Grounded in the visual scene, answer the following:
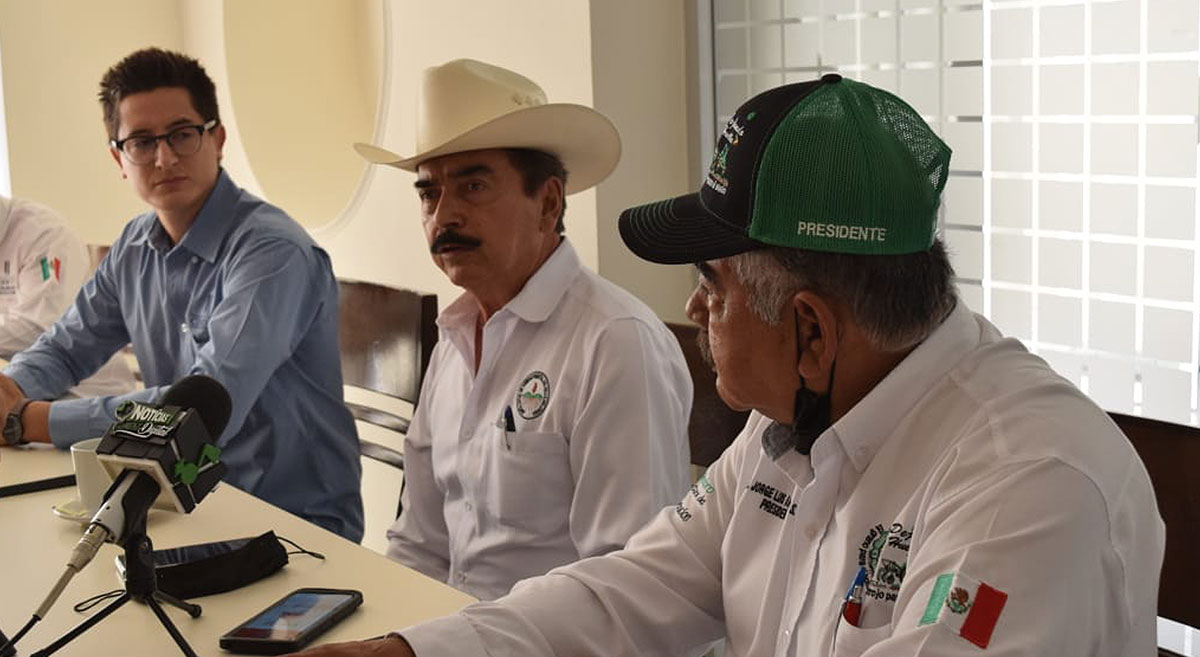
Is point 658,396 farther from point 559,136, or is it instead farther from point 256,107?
point 256,107

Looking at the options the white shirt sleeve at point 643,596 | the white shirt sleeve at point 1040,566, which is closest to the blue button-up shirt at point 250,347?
the white shirt sleeve at point 643,596

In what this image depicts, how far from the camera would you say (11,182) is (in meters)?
4.59

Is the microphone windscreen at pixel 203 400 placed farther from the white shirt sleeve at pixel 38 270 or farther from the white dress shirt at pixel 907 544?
the white shirt sleeve at pixel 38 270

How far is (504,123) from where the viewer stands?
6.66 feet

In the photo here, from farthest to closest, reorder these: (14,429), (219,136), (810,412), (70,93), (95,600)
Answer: (70,93) → (219,136) → (14,429) → (95,600) → (810,412)

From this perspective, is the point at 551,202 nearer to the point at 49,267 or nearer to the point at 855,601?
the point at 855,601

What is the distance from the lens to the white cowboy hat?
2.05m

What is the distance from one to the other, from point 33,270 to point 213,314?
145cm

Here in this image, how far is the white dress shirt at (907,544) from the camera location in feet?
3.32

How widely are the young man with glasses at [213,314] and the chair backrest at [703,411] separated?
797 mm

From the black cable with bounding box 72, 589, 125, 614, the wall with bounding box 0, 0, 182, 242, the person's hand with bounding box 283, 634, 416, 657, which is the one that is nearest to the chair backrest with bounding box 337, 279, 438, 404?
the black cable with bounding box 72, 589, 125, 614

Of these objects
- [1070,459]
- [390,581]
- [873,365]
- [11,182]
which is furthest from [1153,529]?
[11,182]

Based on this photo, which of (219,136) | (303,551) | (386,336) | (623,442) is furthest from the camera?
(219,136)

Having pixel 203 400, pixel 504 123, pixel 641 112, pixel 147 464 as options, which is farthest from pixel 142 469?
pixel 641 112
